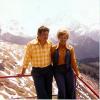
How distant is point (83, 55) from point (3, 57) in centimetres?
6647

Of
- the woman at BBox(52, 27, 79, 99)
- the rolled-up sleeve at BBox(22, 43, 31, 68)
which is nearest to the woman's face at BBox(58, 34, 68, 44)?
the woman at BBox(52, 27, 79, 99)

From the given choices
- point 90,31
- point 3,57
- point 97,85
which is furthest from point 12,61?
point 90,31

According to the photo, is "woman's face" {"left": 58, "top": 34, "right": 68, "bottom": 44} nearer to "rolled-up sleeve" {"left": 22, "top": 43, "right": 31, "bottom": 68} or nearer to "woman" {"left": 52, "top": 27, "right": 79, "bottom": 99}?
"woman" {"left": 52, "top": 27, "right": 79, "bottom": 99}

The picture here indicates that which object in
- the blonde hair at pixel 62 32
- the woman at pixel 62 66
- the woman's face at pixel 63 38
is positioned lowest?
the woman at pixel 62 66

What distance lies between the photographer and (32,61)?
591cm

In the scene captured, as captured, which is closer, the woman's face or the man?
the woman's face

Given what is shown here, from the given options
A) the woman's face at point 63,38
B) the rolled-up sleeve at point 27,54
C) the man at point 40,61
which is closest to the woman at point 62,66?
the woman's face at point 63,38

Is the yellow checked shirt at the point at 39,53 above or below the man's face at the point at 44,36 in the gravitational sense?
below

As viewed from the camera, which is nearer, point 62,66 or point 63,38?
point 63,38

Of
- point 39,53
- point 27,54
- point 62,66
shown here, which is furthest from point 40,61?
point 62,66

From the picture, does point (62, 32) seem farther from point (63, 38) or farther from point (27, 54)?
point (27, 54)

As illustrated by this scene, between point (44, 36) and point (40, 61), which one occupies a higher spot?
point (44, 36)

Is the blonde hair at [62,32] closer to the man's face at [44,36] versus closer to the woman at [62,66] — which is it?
the woman at [62,66]

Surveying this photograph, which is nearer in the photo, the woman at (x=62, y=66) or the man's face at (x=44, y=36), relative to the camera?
the man's face at (x=44, y=36)
